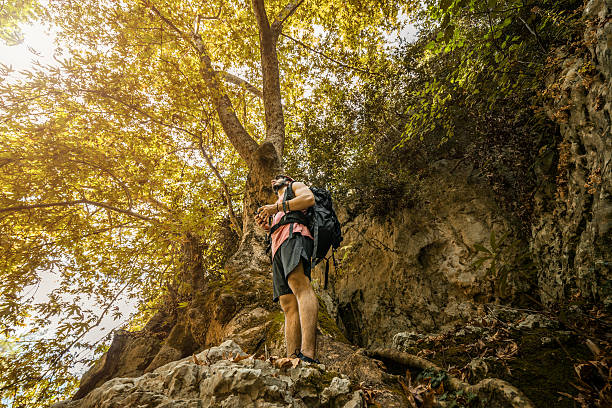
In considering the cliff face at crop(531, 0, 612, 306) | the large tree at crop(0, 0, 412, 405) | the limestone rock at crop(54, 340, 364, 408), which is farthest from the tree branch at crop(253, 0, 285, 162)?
the limestone rock at crop(54, 340, 364, 408)

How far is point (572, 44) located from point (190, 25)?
27.2 ft

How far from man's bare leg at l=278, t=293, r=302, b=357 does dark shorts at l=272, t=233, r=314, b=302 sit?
9cm

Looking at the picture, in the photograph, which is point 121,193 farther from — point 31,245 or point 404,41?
point 404,41

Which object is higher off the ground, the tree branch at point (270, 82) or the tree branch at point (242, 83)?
the tree branch at point (242, 83)

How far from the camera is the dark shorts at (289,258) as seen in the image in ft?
8.75

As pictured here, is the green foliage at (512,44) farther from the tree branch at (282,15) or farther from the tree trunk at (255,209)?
the tree branch at (282,15)

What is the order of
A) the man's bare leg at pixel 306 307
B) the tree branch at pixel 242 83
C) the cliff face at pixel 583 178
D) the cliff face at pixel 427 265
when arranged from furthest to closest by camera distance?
the tree branch at pixel 242 83 → the cliff face at pixel 427 265 → the cliff face at pixel 583 178 → the man's bare leg at pixel 306 307

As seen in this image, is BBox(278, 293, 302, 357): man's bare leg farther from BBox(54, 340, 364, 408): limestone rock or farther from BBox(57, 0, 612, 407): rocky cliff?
BBox(54, 340, 364, 408): limestone rock

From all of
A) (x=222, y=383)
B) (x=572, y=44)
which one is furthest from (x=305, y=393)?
(x=572, y=44)

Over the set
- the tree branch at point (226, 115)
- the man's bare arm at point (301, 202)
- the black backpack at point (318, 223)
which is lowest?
the black backpack at point (318, 223)

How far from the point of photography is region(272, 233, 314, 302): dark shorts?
8.75 ft

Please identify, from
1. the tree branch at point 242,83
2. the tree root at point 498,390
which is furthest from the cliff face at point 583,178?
the tree branch at point 242,83

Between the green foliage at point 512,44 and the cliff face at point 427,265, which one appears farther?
the cliff face at point 427,265

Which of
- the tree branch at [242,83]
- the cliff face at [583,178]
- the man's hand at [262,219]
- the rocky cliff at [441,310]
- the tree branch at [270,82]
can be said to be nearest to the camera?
the rocky cliff at [441,310]
